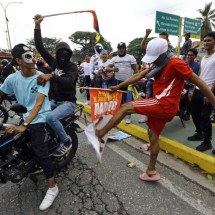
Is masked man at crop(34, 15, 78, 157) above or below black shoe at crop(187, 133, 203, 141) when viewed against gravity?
above

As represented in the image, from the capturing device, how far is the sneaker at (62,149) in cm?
312

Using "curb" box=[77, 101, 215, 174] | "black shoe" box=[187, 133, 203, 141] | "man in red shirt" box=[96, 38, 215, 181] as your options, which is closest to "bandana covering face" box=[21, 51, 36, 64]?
"man in red shirt" box=[96, 38, 215, 181]

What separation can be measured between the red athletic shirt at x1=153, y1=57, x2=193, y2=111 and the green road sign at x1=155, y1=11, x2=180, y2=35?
5567 millimetres

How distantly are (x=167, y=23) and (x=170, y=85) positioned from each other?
6.10m

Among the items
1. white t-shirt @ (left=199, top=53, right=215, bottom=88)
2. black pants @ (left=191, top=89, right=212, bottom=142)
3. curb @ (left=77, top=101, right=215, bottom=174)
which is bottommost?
curb @ (left=77, top=101, right=215, bottom=174)

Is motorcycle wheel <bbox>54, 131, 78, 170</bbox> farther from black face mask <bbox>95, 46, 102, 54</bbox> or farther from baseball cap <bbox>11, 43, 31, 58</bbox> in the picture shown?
black face mask <bbox>95, 46, 102, 54</bbox>

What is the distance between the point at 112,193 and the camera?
109 inches

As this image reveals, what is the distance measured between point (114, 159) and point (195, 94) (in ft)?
6.11

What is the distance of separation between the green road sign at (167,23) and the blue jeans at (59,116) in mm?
5560

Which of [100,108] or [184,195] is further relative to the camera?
[100,108]

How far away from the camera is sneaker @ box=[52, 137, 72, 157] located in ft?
10.3

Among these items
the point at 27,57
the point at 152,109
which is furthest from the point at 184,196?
the point at 27,57

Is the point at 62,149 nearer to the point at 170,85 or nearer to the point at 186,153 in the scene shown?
the point at 170,85

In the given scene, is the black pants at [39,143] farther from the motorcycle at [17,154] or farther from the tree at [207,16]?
the tree at [207,16]
